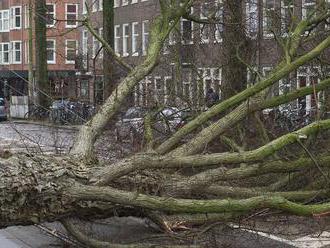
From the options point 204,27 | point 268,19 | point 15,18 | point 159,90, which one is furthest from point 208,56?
point 15,18

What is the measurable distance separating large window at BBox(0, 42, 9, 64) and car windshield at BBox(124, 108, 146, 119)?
177ft

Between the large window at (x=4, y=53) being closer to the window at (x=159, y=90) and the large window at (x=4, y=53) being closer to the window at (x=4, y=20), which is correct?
the window at (x=4, y=20)

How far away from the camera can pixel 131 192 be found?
251 inches

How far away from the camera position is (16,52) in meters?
61.7

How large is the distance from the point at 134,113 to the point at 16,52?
52746mm

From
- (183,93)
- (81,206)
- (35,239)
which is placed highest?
(183,93)

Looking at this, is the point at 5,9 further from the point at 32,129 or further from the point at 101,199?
the point at 101,199

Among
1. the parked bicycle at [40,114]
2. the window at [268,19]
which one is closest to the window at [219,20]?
the window at [268,19]

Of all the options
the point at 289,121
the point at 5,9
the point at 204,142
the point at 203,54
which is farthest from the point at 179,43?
the point at 5,9

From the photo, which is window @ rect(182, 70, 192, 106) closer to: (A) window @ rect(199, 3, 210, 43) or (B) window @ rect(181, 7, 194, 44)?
(B) window @ rect(181, 7, 194, 44)

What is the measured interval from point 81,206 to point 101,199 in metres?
0.28

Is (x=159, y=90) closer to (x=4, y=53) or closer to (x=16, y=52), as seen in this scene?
(x=16, y=52)

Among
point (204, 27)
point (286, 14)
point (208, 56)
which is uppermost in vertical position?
point (286, 14)

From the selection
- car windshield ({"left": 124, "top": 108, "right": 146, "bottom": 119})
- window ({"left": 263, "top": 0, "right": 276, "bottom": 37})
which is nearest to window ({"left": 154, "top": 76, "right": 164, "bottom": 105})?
car windshield ({"left": 124, "top": 108, "right": 146, "bottom": 119})
